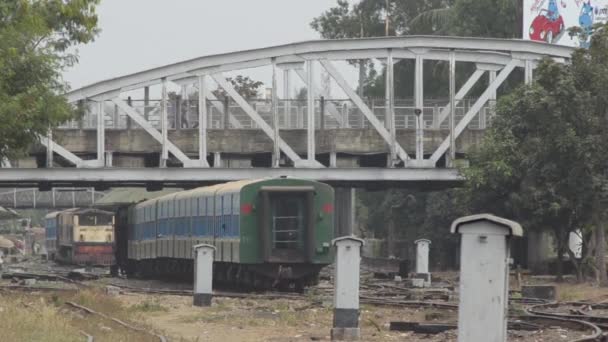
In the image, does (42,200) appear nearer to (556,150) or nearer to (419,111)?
(419,111)

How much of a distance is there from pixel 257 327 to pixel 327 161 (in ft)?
116

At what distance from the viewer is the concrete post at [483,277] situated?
12.9 meters

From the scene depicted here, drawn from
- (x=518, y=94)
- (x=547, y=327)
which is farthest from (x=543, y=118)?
(x=547, y=327)

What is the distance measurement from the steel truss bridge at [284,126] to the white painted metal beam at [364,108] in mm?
45

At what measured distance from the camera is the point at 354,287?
742 inches

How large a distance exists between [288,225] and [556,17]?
1193 inches

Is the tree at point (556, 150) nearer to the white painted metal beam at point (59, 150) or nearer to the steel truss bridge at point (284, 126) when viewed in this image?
the steel truss bridge at point (284, 126)

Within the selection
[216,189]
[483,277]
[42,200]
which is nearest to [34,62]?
[216,189]

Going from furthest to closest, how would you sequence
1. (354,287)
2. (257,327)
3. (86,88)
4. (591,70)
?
(86,88)
(591,70)
(257,327)
(354,287)

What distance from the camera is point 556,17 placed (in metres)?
57.4

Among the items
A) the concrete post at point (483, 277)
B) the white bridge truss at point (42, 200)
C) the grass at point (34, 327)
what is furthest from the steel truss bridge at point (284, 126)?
the white bridge truss at point (42, 200)

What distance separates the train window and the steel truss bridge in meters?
15.0

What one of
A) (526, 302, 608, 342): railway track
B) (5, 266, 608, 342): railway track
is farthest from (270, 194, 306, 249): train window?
(526, 302, 608, 342): railway track

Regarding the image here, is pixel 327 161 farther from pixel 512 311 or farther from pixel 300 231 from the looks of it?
pixel 512 311
